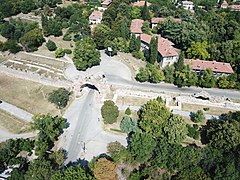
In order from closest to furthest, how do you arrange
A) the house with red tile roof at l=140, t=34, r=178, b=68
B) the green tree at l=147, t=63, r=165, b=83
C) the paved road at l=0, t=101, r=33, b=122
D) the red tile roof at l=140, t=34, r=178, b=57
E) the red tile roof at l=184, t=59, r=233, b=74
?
the paved road at l=0, t=101, r=33, b=122 → the green tree at l=147, t=63, r=165, b=83 → the red tile roof at l=184, t=59, r=233, b=74 → the house with red tile roof at l=140, t=34, r=178, b=68 → the red tile roof at l=140, t=34, r=178, b=57

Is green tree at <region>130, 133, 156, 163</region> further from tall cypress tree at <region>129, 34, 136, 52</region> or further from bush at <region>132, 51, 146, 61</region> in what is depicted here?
tall cypress tree at <region>129, 34, 136, 52</region>

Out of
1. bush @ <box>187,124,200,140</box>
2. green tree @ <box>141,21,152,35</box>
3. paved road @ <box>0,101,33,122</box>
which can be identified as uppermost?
A: green tree @ <box>141,21,152,35</box>

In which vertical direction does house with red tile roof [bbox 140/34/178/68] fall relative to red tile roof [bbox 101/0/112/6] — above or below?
above

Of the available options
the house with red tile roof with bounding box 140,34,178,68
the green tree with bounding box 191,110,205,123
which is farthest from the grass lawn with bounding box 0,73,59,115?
the house with red tile roof with bounding box 140,34,178,68

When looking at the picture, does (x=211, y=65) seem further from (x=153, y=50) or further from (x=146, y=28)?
(x=146, y=28)

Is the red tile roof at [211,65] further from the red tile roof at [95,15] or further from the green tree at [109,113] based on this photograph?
the red tile roof at [95,15]

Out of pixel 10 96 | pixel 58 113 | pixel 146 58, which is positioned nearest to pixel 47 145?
pixel 58 113

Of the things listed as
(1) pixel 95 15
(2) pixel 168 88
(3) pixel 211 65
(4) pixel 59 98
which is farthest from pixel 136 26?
(4) pixel 59 98
